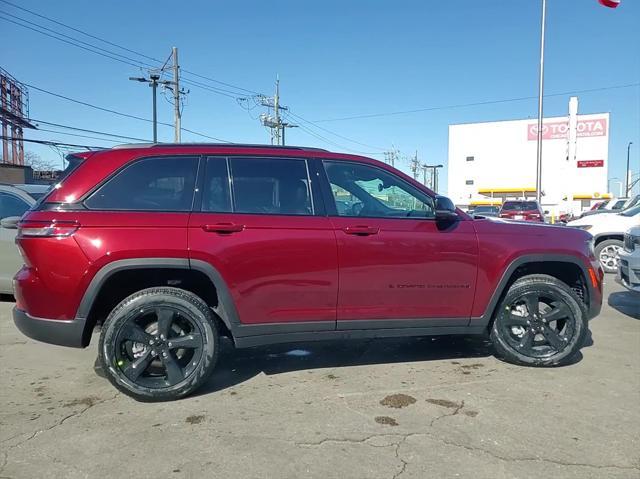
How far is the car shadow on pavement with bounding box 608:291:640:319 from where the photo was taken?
7.23 m

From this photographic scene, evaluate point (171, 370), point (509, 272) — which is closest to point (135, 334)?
point (171, 370)

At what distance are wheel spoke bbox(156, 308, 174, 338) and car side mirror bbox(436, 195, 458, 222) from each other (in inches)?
91.0

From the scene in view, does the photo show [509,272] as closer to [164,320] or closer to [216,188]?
[216,188]

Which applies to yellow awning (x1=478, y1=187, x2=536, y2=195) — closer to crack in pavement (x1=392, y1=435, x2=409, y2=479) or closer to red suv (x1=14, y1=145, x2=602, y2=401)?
red suv (x1=14, y1=145, x2=602, y2=401)

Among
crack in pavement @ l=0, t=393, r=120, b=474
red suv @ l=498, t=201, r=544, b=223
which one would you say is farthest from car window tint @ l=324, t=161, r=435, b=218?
red suv @ l=498, t=201, r=544, b=223

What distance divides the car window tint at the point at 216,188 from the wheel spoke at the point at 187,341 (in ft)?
3.26

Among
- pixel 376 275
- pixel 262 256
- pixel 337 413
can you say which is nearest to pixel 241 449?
pixel 337 413

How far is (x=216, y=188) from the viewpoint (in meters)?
4.00

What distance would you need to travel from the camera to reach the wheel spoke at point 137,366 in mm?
3799

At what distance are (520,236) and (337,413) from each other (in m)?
2.24

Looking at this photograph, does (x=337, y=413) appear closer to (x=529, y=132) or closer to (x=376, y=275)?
(x=376, y=275)

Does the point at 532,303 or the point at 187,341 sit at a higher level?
the point at 532,303

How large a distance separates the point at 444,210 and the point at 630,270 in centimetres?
431

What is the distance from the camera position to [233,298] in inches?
152
